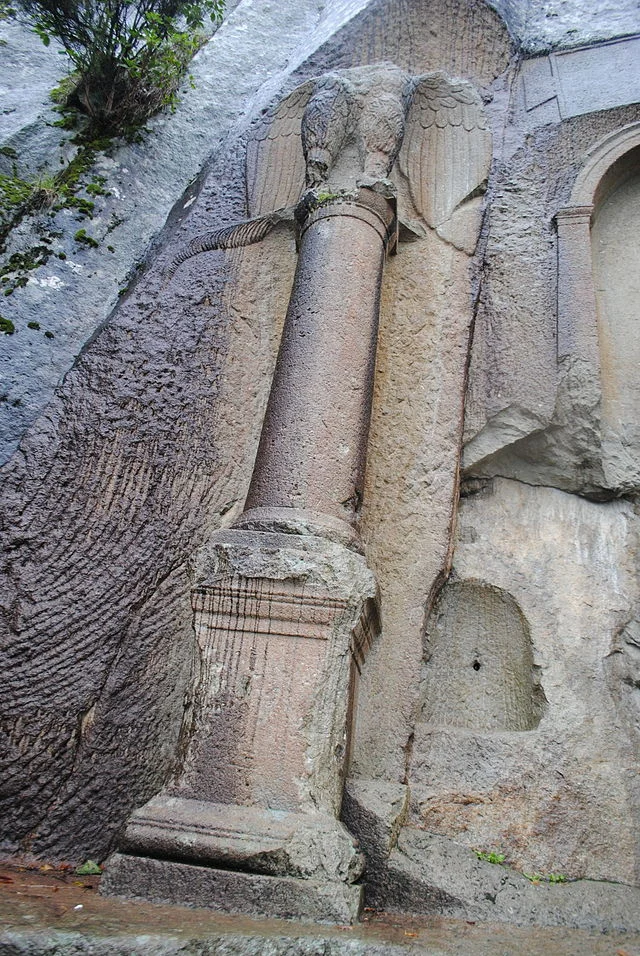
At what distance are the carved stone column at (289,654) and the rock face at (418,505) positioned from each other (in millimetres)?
247

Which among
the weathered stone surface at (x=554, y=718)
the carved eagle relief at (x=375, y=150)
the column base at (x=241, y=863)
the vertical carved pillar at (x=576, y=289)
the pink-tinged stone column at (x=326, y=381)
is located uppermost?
the carved eagle relief at (x=375, y=150)

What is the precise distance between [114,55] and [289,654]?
14.5 ft

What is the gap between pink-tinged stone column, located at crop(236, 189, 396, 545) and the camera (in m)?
2.91

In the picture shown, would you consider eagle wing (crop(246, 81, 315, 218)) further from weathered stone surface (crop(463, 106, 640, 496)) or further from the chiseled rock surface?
weathered stone surface (crop(463, 106, 640, 496))

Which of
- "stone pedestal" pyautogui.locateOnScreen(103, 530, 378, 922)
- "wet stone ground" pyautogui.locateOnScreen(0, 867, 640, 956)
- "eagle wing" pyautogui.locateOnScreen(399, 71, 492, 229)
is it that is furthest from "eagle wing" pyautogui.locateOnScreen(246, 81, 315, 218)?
"wet stone ground" pyautogui.locateOnScreen(0, 867, 640, 956)

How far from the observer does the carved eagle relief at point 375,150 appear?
385 centimetres

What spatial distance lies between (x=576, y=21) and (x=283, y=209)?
10.2ft

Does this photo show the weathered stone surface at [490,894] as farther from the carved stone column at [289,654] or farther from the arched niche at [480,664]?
the arched niche at [480,664]

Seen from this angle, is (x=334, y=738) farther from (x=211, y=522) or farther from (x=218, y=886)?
(x=211, y=522)

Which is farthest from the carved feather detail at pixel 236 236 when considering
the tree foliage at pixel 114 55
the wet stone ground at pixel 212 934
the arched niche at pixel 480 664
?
the wet stone ground at pixel 212 934

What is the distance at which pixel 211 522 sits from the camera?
10.9 feet

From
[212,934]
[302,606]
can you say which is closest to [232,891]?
[212,934]

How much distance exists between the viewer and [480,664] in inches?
136

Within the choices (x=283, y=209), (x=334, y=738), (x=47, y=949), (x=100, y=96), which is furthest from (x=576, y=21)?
(x=47, y=949)
